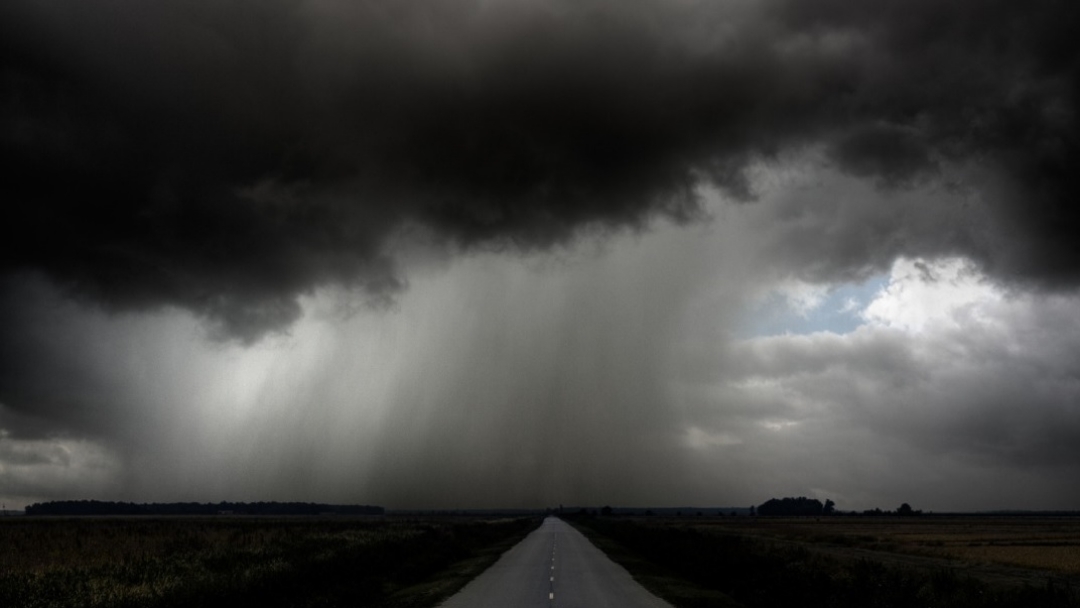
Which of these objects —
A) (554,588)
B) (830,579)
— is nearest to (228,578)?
(554,588)

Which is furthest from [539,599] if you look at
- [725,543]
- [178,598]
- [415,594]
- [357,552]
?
[725,543]

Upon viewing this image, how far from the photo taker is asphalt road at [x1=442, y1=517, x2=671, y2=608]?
941 inches

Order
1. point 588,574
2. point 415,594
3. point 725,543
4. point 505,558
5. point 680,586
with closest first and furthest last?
point 415,594 < point 680,586 < point 588,574 < point 725,543 < point 505,558

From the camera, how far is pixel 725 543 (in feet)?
148

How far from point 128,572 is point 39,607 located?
595 centimetres

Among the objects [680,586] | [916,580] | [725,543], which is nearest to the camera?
[916,580]

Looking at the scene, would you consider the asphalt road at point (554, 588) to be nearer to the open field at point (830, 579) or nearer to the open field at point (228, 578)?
the open field at point (228, 578)

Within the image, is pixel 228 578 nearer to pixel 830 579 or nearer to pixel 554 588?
pixel 554 588

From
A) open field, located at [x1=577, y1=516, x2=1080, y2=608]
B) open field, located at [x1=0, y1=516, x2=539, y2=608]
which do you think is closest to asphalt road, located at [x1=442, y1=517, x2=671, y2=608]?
open field, located at [x1=0, y1=516, x2=539, y2=608]

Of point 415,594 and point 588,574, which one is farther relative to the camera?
point 588,574

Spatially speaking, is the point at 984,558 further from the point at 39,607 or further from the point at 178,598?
the point at 39,607

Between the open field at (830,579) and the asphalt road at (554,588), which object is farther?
the asphalt road at (554,588)

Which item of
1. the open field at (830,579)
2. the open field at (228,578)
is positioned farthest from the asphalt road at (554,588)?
the open field at (830,579)

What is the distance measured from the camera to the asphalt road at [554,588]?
23.9 metres
